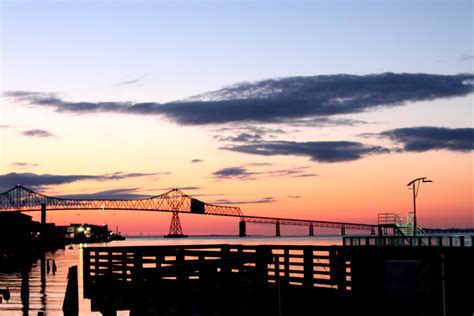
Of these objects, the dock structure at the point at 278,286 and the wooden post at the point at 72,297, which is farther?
the wooden post at the point at 72,297

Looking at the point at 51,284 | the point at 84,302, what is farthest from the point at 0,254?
the point at 84,302

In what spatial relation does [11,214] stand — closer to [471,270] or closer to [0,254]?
[0,254]

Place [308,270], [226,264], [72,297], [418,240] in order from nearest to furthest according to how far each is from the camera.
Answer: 1. [226,264]
2. [72,297]
3. [308,270]
4. [418,240]

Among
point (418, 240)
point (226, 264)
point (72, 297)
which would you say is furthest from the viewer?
point (418, 240)

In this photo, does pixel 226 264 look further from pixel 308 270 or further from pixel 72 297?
pixel 308 270

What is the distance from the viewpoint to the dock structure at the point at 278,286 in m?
12.2

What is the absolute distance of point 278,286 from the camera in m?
15.8

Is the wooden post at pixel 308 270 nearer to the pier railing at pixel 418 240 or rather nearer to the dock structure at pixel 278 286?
the dock structure at pixel 278 286

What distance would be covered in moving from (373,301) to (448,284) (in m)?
3.72

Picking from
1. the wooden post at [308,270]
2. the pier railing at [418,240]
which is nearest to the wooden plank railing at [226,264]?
the wooden post at [308,270]

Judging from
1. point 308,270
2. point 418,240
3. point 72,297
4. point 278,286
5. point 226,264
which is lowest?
point 72,297

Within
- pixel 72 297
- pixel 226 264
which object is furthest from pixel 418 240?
pixel 226 264

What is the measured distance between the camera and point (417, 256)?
26.8 m

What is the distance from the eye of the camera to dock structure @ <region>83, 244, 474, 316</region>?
40.0 ft
